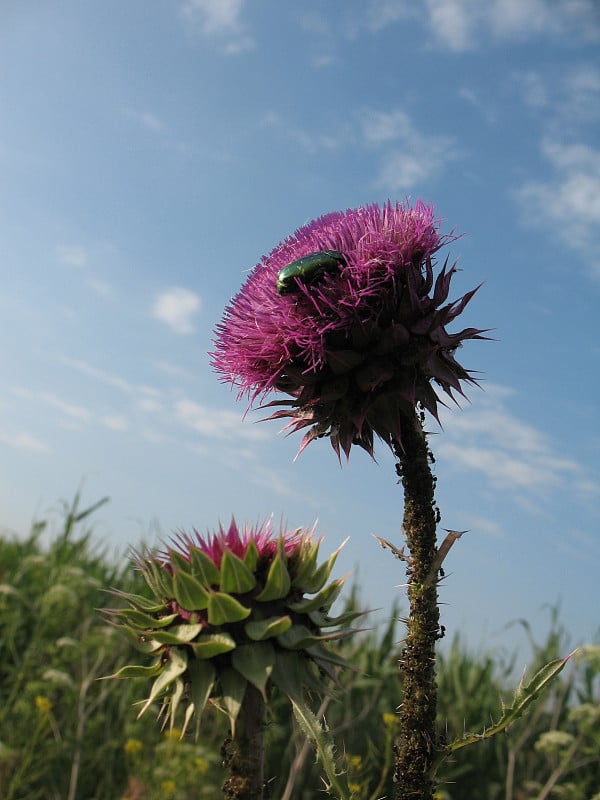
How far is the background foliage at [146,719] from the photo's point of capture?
24.6 feet

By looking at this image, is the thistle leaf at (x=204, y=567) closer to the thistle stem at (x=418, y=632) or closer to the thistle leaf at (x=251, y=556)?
the thistle leaf at (x=251, y=556)

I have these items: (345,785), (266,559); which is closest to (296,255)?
(266,559)

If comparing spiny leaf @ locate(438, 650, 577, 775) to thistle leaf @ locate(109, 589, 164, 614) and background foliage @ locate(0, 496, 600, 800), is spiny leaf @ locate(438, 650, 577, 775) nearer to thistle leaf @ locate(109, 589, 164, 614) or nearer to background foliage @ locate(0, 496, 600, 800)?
thistle leaf @ locate(109, 589, 164, 614)

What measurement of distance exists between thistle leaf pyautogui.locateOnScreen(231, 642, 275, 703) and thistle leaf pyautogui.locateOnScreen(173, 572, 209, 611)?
0.22 m

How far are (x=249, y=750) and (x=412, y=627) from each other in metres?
Answer: 0.82

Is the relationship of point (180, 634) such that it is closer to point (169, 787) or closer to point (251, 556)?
point (251, 556)

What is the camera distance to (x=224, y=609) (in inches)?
116

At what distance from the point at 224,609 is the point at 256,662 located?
0.22 metres

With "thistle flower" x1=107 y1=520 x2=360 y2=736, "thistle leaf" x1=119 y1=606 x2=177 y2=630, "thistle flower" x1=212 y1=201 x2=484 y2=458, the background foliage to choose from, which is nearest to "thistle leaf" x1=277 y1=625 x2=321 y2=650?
"thistle flower" x1=107 y1=520 x2=360 y2=736

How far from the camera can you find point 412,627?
329 cm

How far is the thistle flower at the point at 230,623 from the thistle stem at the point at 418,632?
1.12 ft

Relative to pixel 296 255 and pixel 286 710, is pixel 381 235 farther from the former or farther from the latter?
pixel 286 710

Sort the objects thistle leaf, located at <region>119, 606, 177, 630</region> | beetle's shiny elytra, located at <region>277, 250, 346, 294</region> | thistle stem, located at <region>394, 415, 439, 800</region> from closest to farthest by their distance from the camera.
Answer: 1. thistle leaf, located at <region>119, 606, 177, 630</region>
2. thistle stem, located at <region>394, 415, 439, 800</region>
3. beetle's shiny elytra, located at <region>277, 250, 346, 294</region>

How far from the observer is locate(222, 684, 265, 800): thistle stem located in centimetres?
294
